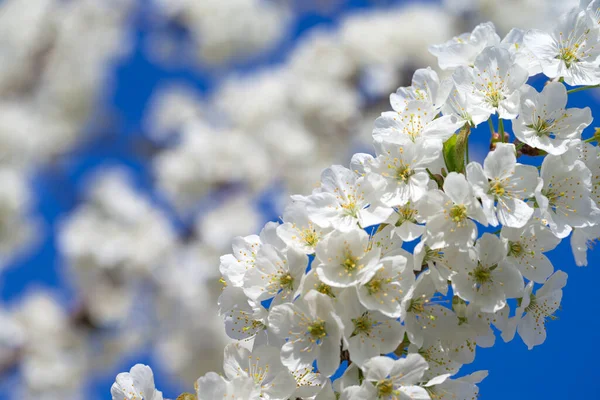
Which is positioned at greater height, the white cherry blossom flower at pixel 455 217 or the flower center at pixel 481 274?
the white cherry blossom flower at pixel 455 217

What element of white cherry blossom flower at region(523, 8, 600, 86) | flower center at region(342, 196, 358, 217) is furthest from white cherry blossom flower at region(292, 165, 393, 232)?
white cherry blossom flower at region(523, 8, 600, 86)

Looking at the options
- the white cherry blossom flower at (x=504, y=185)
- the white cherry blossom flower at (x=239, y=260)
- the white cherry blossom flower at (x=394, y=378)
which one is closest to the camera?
the white cherry blossom flower at (x=394, y=378)

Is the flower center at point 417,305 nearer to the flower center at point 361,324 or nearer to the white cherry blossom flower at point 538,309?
the flower center at point 361,324

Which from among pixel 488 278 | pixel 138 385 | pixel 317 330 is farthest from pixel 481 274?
pixel 138 385

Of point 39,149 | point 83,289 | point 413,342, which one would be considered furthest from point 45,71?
point 413,342

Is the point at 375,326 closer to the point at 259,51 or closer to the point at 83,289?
the point at 83,289

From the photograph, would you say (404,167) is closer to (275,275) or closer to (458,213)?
(458,213)

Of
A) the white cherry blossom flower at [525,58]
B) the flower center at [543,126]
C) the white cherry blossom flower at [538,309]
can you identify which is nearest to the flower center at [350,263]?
the white cherry blossom flower at [538,309]

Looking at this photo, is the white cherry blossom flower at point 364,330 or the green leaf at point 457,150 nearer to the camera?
the white cherry blossom flower at point 364,330
